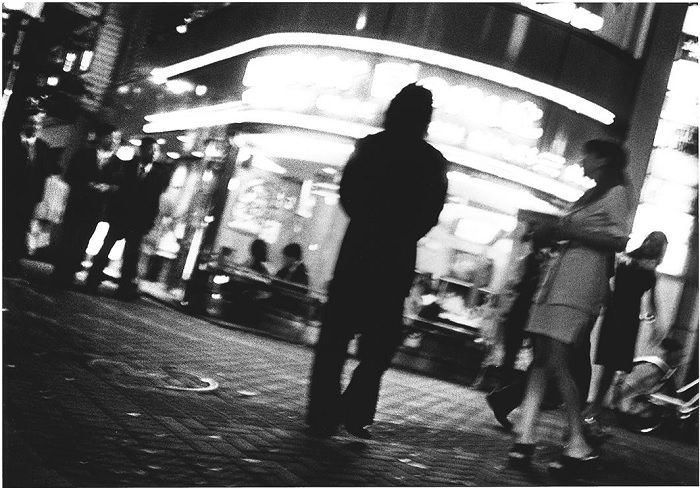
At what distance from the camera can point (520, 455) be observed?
176 inches

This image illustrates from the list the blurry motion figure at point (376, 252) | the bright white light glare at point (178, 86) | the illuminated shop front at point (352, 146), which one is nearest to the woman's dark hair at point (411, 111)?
the blurry motion figure at point (376, 252)

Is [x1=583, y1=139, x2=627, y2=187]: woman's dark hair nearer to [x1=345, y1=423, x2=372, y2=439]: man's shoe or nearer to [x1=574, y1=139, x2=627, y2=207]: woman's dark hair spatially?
[x1=574, y1=139, x2=627, y2=207]: woman's dark hair

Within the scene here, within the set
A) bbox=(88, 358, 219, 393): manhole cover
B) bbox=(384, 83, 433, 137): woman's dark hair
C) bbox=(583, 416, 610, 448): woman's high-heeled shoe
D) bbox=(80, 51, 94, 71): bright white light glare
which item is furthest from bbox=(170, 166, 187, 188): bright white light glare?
bbox=(384, 83, 433, 137): woman's dark hair

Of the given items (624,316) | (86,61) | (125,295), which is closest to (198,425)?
(624,316)

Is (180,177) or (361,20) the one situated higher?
(361,20)

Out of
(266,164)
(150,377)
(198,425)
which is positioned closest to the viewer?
(198,425)

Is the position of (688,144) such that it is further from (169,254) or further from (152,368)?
(152,368)

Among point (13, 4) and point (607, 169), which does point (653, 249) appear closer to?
point (607, 169)

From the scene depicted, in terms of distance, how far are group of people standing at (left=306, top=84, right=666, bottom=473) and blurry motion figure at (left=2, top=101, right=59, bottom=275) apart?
561 cm

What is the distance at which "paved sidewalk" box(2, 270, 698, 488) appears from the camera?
3.08 meters

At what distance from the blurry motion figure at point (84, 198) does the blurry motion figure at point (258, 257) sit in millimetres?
2478

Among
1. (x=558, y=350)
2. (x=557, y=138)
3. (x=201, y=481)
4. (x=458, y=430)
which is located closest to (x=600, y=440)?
(x=458, y=430)

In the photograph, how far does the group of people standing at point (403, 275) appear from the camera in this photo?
437 cm

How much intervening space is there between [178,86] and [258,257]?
6660mm
